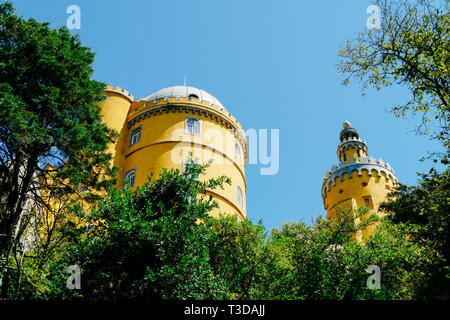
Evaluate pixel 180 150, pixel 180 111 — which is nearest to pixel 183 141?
pixel 180 150

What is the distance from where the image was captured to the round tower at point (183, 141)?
2395cm

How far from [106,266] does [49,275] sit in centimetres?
→ 223

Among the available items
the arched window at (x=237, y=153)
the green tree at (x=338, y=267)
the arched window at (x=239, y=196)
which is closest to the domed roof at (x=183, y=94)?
the arched window at (x=237, y=153)

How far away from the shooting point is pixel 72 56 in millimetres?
15188

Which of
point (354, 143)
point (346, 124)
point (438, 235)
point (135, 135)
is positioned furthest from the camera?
point (346, 124)

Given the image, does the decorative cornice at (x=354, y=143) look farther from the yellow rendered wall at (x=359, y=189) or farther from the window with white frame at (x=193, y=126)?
the window with white frame at (x=193, y=126)

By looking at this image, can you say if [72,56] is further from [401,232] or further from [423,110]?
[401,232]

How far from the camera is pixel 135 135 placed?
86.9ft

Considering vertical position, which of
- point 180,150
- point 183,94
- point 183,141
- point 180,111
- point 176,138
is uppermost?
point 183,94

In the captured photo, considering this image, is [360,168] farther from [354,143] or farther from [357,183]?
[354,143]

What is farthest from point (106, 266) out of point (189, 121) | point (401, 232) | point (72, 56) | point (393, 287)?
point (189, 121)

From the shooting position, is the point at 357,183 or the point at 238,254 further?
the point at 357,183

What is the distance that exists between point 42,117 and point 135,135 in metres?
12.3

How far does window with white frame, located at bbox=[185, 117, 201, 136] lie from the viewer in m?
25.3
